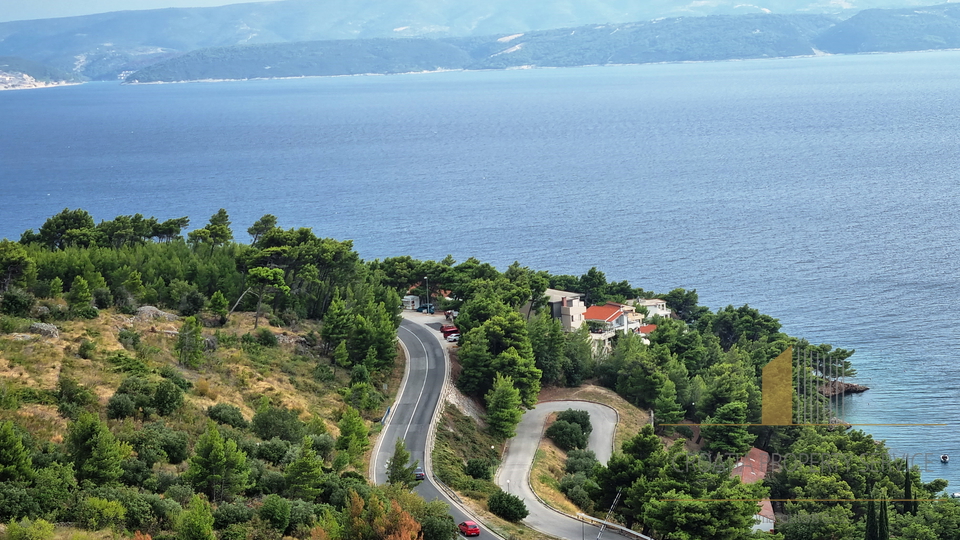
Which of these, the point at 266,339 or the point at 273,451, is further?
→ the point at 266,339

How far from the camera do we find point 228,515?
103 ft

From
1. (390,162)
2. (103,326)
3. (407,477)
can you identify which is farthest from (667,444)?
(390,162)

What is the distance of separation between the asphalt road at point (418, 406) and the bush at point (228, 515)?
8289 millimetres

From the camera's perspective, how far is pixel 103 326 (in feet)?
166

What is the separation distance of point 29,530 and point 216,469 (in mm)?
7258

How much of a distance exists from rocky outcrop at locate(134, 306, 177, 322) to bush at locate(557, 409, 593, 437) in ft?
74.0

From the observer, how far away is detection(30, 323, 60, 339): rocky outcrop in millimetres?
46531

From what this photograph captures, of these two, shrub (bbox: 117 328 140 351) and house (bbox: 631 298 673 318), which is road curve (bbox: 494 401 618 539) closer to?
shrub (bbox: 117 328 140 351)

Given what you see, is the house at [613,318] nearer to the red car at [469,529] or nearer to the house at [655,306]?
the house at [655,306]

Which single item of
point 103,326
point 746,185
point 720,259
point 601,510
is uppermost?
point 746,185

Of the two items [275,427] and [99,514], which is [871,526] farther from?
[99,514]

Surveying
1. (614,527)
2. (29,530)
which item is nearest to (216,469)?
(29,530)

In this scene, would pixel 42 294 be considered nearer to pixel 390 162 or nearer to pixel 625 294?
pixel 625 294

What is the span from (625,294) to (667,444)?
28.5 metres
